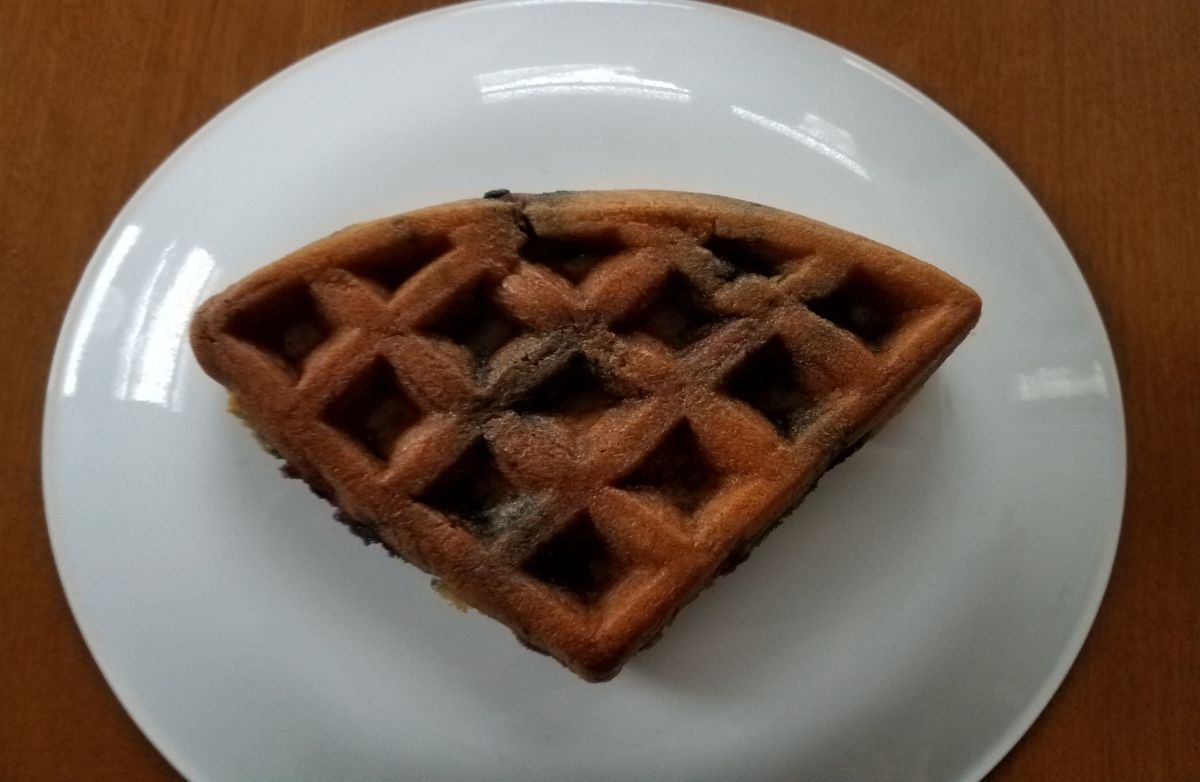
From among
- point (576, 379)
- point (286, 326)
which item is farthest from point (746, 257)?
point (286, 326)

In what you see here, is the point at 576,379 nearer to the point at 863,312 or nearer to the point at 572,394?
the point at 572,394

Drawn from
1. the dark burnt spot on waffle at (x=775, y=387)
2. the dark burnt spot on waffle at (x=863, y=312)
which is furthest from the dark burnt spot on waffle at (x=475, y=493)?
the dark burnt spot on waffle at (x=863, y=312)

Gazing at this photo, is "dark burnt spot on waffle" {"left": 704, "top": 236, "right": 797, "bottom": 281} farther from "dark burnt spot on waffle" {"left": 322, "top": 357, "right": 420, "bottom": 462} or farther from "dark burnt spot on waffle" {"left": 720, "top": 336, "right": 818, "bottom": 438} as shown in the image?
"dark burnt spot on waffle" {"left": 322, "top": 357, "right": 420, "bottom": 462}

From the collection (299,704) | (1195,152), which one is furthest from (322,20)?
(1195,152)

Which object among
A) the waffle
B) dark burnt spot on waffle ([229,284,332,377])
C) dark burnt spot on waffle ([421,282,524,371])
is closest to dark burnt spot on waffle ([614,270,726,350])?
the waffle

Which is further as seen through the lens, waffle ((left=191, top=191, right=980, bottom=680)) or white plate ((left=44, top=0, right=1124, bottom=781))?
white plate ((left=44, top=0, right=1124, bottom=781))

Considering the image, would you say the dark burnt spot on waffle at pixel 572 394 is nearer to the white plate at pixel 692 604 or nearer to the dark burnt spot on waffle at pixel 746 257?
the dark burnt spot on waffle at pixel 746 257
